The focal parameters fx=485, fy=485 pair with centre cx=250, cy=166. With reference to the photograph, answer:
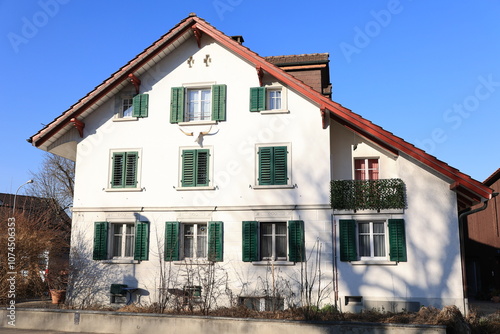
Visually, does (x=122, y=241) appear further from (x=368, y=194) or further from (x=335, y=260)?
(x=368, y=194)

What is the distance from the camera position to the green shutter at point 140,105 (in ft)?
63.4

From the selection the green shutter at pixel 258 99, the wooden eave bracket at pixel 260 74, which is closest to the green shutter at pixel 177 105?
the green shutter at pixel 258 99

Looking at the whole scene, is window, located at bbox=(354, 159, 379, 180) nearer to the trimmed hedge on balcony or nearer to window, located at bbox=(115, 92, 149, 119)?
the trimmed hedge on balcony

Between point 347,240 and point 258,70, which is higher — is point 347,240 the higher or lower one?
the lower one

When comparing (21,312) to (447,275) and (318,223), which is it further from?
(447,275)

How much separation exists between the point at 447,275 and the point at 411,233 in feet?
5.88

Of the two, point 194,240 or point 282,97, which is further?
point 282,97

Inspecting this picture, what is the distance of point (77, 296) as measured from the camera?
18.4m

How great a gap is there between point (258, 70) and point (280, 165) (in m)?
3.64

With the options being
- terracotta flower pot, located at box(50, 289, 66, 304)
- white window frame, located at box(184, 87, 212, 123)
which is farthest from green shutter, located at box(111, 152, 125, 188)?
terracotta flower pot, located at box(50, 289, 66, 304)

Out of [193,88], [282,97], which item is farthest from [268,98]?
[193,88]

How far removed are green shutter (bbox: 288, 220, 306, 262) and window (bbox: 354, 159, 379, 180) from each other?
2985 mm

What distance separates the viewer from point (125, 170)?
19078mm

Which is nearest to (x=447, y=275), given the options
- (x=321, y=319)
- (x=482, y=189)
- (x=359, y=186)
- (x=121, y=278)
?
(x=482, y=189)
